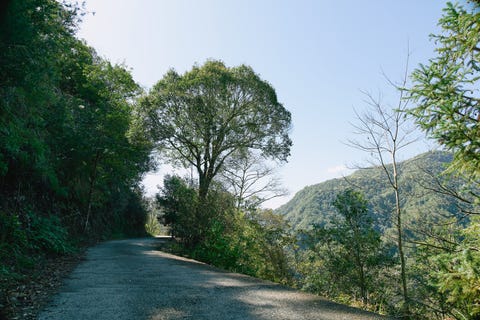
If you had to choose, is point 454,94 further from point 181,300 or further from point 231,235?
point 231,235

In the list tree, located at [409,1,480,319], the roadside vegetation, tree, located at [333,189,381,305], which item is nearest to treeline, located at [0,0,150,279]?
the roadside vegetation

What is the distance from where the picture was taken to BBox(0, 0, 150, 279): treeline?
6355mm

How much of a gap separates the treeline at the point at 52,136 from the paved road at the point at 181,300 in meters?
1.66

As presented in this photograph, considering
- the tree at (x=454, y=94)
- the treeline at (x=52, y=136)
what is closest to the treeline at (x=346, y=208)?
the tree at (x=454, y=94)

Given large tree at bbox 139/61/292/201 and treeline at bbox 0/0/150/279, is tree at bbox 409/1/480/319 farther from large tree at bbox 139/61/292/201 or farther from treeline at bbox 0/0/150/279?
large tree at bbox 139/61/292/201

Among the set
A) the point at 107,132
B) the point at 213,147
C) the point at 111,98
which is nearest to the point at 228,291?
the point at 213,147

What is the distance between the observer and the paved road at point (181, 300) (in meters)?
3.84

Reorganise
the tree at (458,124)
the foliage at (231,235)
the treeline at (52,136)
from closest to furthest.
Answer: the tree at (458,124)
the treeline at (52,136)
the foliage at (231,235)

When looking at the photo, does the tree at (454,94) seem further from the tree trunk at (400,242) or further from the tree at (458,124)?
Result: the tree trunk at (400,242)

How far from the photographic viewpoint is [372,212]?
9297 millimetres

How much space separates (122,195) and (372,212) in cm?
2380

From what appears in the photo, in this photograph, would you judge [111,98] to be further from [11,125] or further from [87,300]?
[87,300]

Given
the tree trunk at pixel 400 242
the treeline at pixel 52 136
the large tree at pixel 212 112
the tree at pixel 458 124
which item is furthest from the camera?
the large tree at pixel 212 112

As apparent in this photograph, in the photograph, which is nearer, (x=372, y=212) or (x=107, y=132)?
(x=372, y=212)
